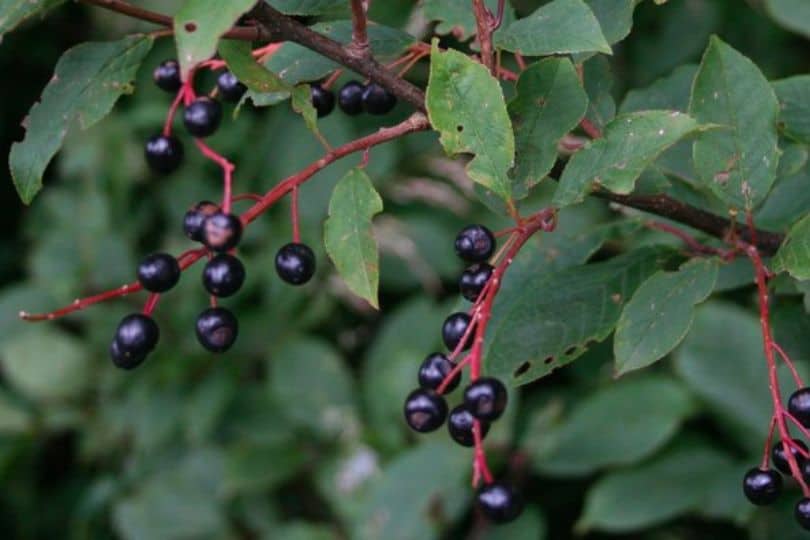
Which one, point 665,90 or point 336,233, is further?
point 665,90

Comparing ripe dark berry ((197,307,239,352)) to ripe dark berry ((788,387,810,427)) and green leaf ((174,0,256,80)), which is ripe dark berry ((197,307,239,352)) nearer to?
green leaf ((174,0,256,80))

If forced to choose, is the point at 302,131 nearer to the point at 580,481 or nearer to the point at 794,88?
the point at 580,481

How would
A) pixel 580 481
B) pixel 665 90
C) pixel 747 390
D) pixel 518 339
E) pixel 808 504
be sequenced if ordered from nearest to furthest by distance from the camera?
pixel 808 504 < pixel 518 339 < pixel 665 90 < pixel 747 390 < pixel 580 481

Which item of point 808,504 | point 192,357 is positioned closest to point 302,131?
point 192,357

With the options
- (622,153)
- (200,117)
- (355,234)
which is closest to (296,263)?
(355,234)

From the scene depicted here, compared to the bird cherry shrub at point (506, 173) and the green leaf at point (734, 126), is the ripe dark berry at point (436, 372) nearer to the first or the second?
the bird cherry shrub at point (506, 173)

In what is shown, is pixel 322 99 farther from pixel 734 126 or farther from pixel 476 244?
pixel 734 126
